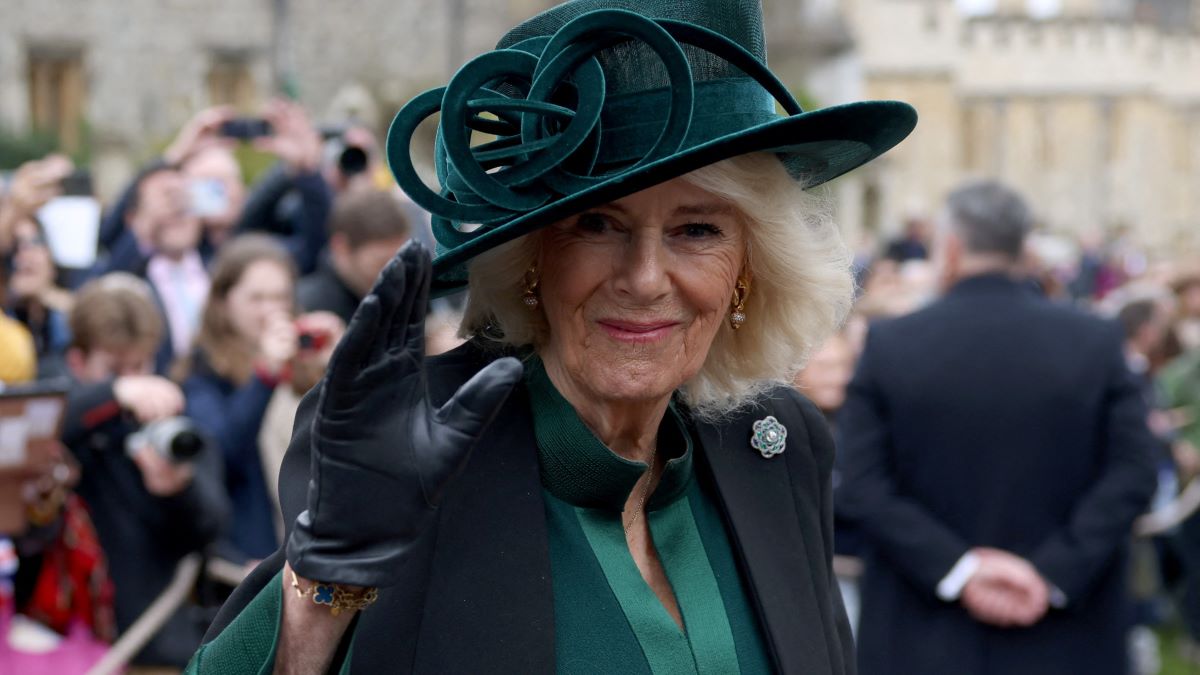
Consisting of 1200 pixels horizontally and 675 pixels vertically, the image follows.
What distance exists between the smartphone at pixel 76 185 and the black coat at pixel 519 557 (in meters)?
5.25

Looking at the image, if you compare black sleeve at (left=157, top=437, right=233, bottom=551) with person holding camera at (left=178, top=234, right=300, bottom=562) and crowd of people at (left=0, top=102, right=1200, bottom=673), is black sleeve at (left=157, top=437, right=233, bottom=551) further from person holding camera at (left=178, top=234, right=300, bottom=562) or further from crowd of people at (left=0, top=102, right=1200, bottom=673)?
person holding camera at (left=178, top=234, right=300, bottom=562)

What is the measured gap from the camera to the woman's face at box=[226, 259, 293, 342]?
4840 millimetres

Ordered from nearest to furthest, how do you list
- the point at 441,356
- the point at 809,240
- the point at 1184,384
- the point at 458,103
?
the point at 458,103, the point at 441,356, the point at 809,240, the point at 1184,384

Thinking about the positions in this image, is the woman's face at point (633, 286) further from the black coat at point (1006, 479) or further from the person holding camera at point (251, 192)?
the person holding camera at point (251, 192)

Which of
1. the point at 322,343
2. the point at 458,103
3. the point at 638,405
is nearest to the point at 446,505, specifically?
the point at 638,405

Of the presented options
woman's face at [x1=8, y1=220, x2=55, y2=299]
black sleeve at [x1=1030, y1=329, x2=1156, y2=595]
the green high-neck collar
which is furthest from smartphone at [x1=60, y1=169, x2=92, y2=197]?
the green high-neck collar

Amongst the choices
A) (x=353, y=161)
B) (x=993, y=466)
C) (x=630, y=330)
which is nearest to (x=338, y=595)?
(x=630, y=330)

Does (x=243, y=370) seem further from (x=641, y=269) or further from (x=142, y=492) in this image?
(x=641, y=269)

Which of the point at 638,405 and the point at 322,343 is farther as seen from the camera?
the point at 322,343

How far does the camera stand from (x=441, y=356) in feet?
7.18

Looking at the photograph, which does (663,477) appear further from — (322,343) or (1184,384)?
(1184,384)

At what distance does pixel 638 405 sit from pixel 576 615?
34cm

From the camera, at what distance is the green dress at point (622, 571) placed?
2.06m

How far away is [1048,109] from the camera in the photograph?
39188mm
